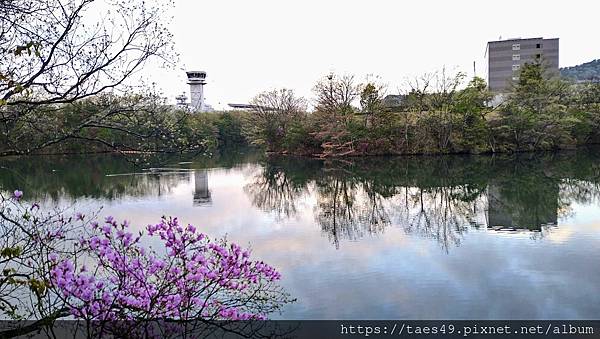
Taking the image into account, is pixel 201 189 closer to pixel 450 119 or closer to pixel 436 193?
pixel 436 193

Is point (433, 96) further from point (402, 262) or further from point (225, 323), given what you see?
point (225, 323)

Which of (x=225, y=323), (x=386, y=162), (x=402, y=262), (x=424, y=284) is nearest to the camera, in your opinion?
(x=225, y=323)

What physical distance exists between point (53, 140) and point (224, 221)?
7979 mm

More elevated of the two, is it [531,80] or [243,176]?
[531,80]

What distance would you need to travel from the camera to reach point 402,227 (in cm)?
1032

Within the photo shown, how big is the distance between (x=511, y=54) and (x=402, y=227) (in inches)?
1889

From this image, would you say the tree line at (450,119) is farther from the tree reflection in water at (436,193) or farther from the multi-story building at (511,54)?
the multi-story building at (511,54)

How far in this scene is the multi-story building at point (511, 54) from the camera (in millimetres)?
51000

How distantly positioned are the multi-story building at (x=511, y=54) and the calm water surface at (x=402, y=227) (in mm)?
31815

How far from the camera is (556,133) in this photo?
28.7 meters

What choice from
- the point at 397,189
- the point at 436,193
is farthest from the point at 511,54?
the point at 436,193

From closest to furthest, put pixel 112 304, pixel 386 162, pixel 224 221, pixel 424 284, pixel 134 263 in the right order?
pixel 112 304 → pixel 134 263 → pixel 424 284 → pixel 224 221 → pixel 386 162

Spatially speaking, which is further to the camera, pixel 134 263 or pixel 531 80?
pixel 531 80

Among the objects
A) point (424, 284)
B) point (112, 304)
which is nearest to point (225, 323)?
point (112, 304)
